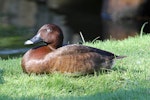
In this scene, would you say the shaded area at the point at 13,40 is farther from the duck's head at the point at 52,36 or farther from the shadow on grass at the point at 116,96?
the shadow on grass at the point at 116,96

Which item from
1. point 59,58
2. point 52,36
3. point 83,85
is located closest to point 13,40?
point 52,36

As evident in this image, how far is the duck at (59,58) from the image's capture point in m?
5.79

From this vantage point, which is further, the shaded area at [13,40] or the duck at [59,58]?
the shaded area at [13,40]

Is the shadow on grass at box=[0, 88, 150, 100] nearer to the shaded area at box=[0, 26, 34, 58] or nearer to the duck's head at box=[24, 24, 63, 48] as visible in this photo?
the duck's head at box=[24, 24, 63, 48]

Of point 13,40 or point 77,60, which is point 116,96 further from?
point 13,40

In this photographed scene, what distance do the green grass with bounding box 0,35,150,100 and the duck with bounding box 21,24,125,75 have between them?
0.10m

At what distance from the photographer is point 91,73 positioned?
19.5 ft

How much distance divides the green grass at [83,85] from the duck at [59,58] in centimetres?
10

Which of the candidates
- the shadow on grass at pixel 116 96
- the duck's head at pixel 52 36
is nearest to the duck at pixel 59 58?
the duck's head at pixel 52 36

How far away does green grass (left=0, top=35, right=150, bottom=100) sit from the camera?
502 cm

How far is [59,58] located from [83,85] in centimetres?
52

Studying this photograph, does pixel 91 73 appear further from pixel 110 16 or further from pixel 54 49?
pixel 110 16

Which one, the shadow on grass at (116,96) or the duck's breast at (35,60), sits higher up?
the duck's breast at (35,60)

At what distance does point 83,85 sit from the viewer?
5500 millimetres
